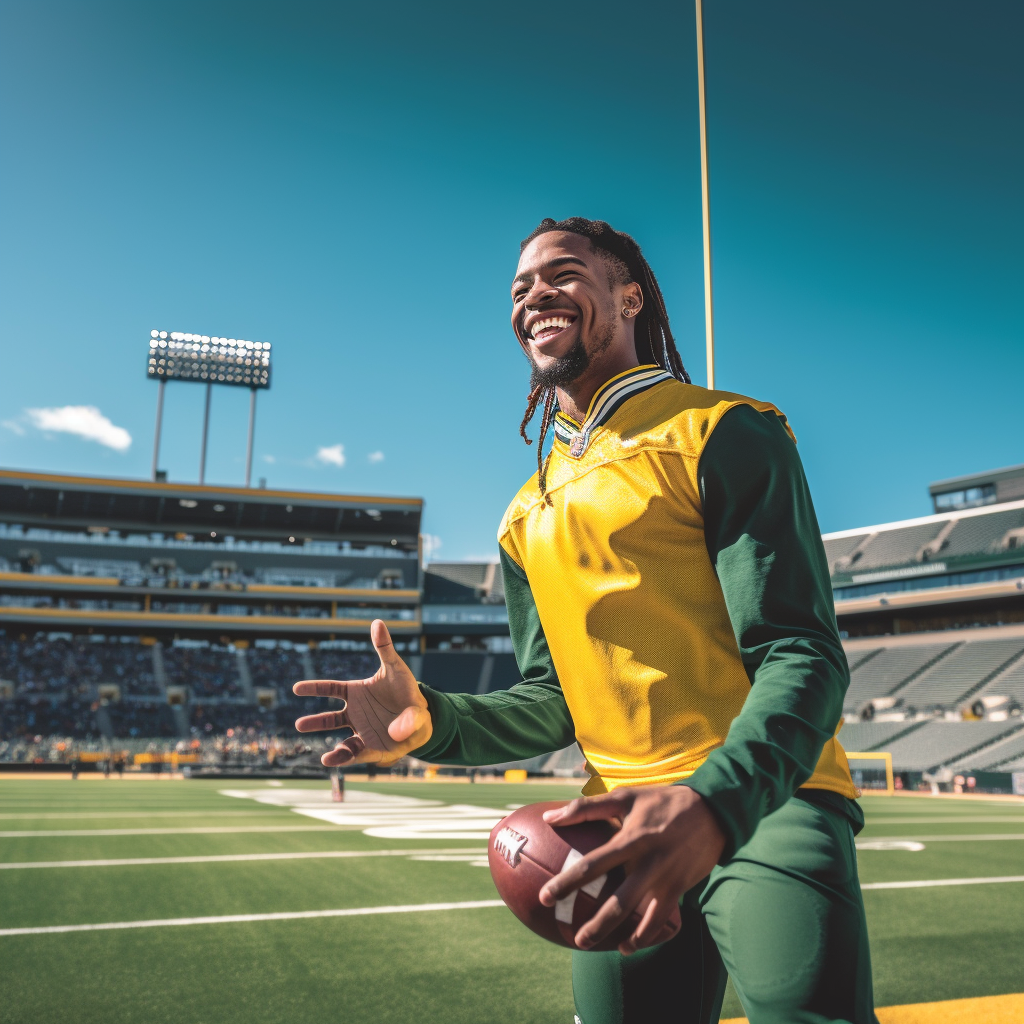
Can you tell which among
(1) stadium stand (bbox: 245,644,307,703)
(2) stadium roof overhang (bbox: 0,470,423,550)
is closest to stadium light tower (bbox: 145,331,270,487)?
(2) stadium roof overhang (bbox: 0,470,423,550)

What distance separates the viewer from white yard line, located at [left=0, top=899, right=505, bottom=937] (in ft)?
18.2

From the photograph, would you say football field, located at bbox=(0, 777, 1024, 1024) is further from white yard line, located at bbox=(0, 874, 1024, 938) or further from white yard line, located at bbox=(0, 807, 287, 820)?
white yard line, located at bbox=(0, 807, 287, 820)

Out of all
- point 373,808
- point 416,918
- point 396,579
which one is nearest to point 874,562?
point 396,579

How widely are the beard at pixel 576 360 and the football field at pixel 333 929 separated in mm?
3231

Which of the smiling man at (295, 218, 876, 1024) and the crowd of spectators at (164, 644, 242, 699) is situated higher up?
the crowd of spectators at (164, 644, 242, 699)

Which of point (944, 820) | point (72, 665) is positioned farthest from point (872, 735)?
point (72, 665)

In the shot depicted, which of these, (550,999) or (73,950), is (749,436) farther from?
(73,950)

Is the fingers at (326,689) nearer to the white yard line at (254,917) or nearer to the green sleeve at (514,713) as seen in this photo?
the green sleeve at (514,713)

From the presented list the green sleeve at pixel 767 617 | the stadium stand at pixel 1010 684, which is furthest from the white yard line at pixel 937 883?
the stadium stand at pixel 1010 684

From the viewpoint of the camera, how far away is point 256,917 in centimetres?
596

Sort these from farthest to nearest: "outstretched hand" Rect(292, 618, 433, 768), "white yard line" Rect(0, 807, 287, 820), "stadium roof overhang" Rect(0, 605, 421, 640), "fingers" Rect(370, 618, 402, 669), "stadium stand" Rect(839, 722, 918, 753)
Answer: "stadium roof overhang" Rect(0, 605, 421, 640), "stadium stand" Rect(839, 722, 918, 753), "white yard line" Rect(0, 807, 287, 820), "outstretched hand" Rect(292, 618, 433, 768), "fingers" Rect(370, 618, 402, 669)

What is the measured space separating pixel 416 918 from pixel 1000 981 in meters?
3.45

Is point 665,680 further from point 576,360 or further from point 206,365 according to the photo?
point 206,365

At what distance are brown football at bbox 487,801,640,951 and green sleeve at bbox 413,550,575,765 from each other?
360mm
